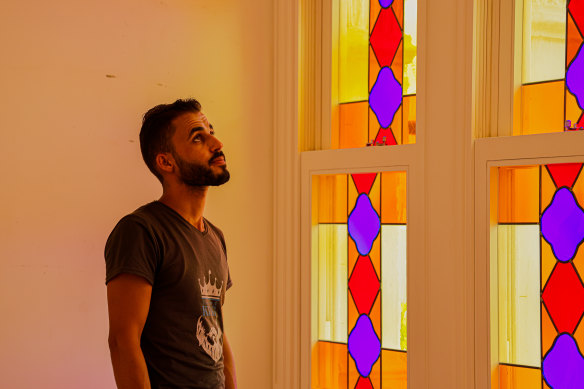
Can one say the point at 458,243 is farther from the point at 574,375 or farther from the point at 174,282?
the point at 174,282

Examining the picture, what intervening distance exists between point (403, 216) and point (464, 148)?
39 centimetres

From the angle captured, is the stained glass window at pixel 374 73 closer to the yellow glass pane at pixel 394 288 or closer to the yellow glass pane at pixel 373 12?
the yellow glass pane at pixel 373 12

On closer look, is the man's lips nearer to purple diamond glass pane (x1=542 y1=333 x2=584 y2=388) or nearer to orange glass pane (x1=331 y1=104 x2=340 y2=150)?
orange glass pane (x1=331 y1=104 x2=340 y2=150)

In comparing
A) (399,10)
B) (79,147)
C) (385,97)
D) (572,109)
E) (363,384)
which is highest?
(399,10)

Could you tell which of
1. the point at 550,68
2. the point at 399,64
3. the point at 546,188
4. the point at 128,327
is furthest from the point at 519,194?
the point at 128,327

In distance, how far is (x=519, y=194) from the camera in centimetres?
220

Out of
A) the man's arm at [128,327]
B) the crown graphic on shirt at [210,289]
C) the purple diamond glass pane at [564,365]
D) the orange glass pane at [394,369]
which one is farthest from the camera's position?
the orange glass pane at [394,369]

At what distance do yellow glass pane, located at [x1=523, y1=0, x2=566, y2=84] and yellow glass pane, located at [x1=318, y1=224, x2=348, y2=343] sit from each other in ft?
3.10

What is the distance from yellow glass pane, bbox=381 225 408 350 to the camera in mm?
2471

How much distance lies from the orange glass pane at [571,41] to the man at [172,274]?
1.22m

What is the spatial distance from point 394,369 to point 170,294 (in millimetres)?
1213

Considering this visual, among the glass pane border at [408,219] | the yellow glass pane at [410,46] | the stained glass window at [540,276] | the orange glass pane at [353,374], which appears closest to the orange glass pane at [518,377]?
the stained glass window at [540,276]

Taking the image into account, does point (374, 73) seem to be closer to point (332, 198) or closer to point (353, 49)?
point (353, 49)

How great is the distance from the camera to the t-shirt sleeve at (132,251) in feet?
4.86
